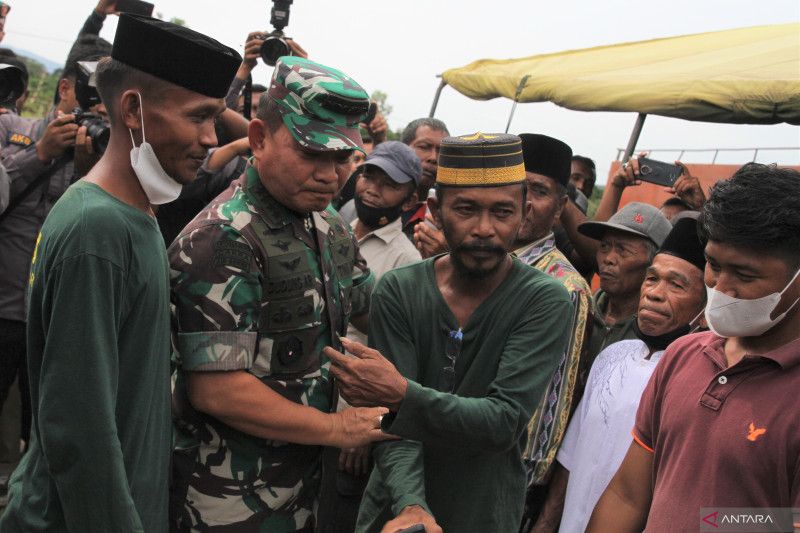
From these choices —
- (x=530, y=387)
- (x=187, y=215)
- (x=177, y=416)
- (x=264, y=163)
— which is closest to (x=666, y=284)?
(x=530, y=387)

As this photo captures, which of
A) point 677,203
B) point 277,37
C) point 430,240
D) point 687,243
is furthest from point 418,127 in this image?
point 687,243

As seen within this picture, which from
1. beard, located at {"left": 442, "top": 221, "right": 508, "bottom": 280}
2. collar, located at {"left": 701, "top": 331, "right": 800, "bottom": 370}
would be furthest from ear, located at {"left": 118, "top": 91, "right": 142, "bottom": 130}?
collar, located at {"left": 701, "top": 331, "right": 800, "bottom": 370}

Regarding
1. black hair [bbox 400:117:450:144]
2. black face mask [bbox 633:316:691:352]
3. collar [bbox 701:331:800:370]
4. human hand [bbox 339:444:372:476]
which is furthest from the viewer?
black hair [bbox 400:117:450:144]

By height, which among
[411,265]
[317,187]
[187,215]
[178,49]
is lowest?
[187,215]

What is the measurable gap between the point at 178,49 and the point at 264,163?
0.46 m

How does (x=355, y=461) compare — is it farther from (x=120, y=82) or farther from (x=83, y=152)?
(x=83, y=152)

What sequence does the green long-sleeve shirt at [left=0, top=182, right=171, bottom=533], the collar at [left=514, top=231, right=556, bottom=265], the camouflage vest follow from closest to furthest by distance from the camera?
1. the green long-sleeve shirt at [left=0, top=182, right=171, bottom=533]
2. the camouflage vest
3. the collar at [left=514, top=231, right=556, bottom=265]

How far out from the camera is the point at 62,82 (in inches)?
208

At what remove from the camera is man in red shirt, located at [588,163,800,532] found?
2.06 metres

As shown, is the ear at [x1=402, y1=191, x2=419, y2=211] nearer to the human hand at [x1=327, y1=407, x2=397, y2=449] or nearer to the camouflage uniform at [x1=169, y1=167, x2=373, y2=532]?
the camouflage uniform at [x1=169, y1=167, x2=373, y2=532]

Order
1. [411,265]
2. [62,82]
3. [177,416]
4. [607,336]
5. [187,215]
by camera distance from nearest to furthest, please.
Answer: [177,416] < [411,265] < [607,336] < [187,215] < [62,82]

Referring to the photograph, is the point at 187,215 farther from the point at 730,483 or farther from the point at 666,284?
the point at 730,483

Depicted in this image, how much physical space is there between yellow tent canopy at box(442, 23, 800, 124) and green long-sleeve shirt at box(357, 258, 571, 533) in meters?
3.04

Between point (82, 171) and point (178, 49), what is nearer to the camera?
point (178, 49)
